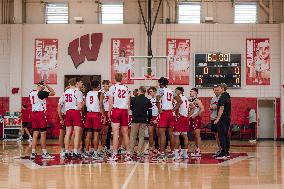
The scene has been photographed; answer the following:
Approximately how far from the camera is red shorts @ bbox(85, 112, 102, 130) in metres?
13.3

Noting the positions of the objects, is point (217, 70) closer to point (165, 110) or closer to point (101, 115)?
point (165, 110)

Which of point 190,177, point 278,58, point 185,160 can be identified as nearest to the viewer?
point 190,177

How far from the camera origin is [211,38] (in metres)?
25.5

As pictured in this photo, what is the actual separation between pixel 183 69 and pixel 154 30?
2.40 m

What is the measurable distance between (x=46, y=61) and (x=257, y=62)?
410 inches

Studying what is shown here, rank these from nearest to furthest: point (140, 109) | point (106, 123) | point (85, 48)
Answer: point (140, 109) → point (106, 123) → point (85, 48)

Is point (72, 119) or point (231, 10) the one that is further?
point (231, 10)

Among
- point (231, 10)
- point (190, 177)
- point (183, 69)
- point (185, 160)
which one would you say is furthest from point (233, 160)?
point (231, 10)

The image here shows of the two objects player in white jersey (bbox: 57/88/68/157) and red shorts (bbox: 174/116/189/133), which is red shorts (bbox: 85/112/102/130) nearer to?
player in white jersey (bbox: 57/88/68/157)

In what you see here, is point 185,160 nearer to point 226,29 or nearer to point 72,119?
point 72,119

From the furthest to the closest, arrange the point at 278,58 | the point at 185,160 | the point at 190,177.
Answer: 1. the point at 278,58
2. the point at 185,160
3. the point at 190,177

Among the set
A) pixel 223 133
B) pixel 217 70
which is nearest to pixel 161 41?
pixel 217 70

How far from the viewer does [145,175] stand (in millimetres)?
10016

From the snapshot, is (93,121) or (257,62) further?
(257,62)
